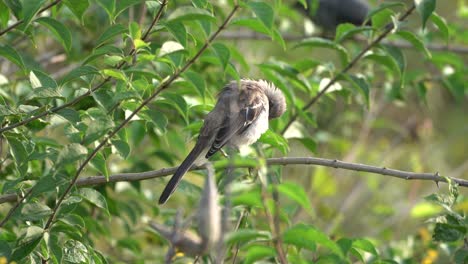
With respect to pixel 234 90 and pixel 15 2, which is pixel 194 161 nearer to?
pixel 234 90

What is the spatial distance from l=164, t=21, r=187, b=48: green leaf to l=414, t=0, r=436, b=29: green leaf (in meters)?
1.31

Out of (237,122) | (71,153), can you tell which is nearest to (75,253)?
(71,153)

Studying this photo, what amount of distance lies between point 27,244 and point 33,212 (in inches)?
5.9

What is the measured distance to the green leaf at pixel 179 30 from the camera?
2.74m

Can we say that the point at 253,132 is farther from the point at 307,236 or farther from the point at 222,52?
the point at 307,236

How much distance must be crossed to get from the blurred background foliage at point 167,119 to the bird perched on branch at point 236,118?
Answer: 11 cm

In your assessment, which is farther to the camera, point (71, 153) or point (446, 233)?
point (446, 233)

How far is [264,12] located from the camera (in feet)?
8.90

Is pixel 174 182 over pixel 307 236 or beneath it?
beneath

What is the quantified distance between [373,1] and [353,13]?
5.17 ft

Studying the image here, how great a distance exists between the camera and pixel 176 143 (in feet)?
15.6

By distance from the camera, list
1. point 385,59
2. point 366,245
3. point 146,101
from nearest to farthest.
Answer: point 146,101 < point 366,245 < point 385,59

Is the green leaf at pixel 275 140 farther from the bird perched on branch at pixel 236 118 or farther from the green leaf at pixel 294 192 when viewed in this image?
the green leaf at pixel 294 192

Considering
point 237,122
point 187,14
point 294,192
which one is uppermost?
point 187,14
